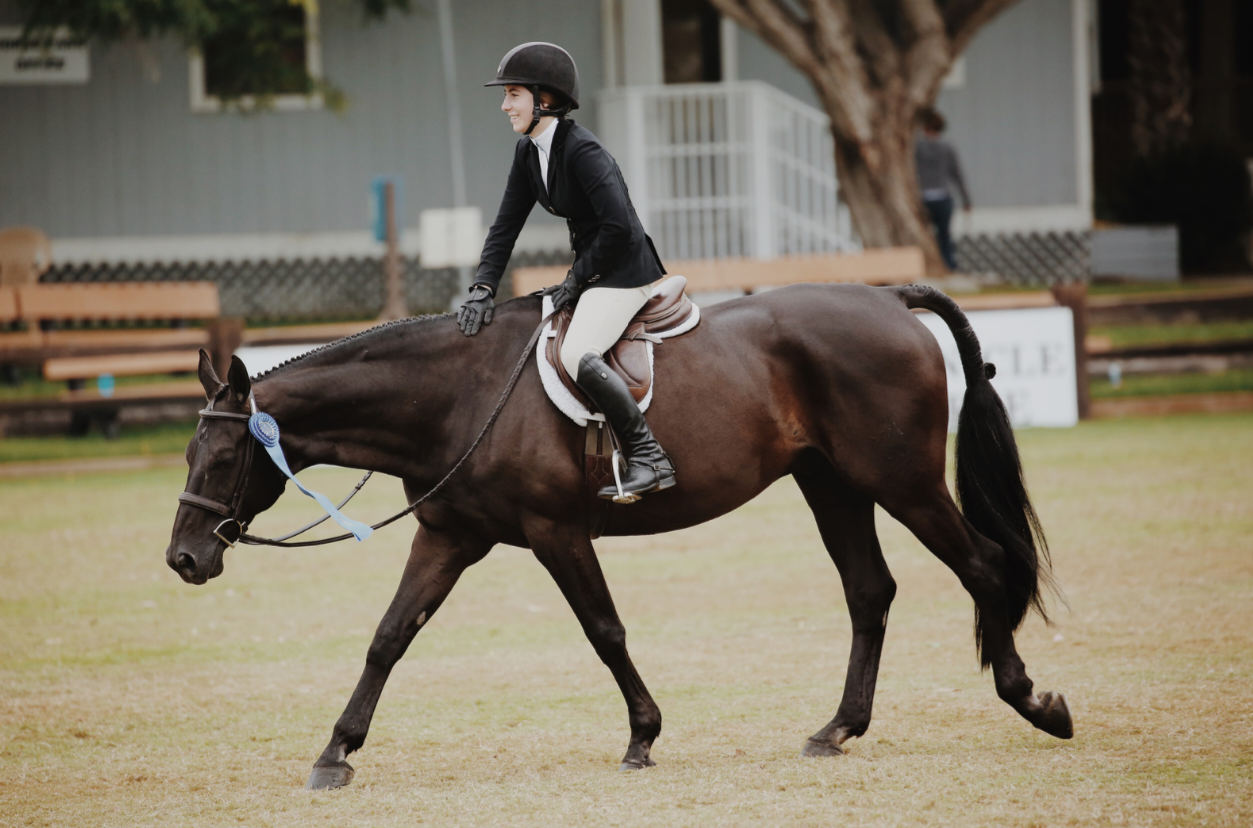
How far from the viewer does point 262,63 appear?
18.8 metres

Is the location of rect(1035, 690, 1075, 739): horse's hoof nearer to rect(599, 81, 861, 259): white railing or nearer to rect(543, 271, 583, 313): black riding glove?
rect(543, 271, 583, 313): black riding glove

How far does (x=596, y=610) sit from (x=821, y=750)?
3.26 ft

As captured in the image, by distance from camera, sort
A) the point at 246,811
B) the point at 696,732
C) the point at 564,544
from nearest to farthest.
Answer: the point at 246,811
the point at 564,544
the point at 696,732

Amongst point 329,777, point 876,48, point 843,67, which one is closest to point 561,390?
point 329,777

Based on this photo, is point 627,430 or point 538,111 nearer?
point 627,430

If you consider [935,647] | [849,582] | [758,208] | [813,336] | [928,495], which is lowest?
[935,647]

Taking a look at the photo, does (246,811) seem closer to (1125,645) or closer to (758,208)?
(1125,645)

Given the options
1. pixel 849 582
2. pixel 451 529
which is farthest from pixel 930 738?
pixel 451 529

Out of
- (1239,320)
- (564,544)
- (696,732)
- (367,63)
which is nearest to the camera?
(564,544)

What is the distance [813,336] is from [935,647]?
226cm

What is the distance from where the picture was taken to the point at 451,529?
18.0 ft

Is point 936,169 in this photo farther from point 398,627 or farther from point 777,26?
point 398,627

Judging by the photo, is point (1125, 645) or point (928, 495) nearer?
point (928, 495)

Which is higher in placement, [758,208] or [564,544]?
[758,208]
